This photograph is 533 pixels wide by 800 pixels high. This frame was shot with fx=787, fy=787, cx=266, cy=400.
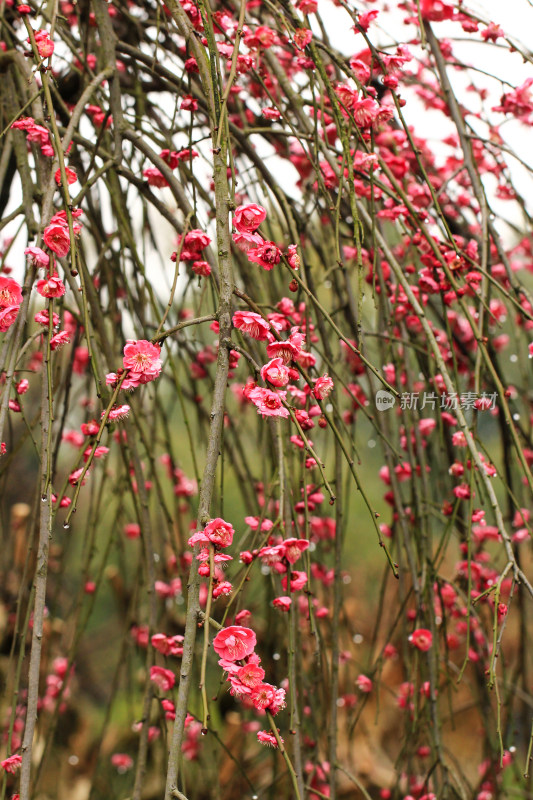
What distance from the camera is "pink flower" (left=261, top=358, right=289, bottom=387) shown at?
0.78 meters

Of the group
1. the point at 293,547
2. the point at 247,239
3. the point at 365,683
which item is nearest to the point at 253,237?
the point at 247,239

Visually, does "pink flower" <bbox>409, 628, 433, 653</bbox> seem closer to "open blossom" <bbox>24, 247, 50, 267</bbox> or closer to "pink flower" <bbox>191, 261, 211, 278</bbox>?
"pink flower" <bbox>191, 261, 211, 278</bbox>

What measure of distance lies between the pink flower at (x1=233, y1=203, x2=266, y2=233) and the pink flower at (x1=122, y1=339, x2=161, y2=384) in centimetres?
17

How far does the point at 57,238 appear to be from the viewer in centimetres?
90

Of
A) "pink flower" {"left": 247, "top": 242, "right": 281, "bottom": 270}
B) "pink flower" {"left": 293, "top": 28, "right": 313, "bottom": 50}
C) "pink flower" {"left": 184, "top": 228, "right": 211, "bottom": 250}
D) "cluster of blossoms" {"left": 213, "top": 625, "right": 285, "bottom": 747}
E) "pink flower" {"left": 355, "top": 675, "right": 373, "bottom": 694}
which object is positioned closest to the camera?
"cluster of blossoms" {"left": 213, "top": 625, "right": 285, "bottom": 747}

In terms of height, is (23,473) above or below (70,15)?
below

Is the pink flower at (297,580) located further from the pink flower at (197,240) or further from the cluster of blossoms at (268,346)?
the pink flower at (197,240)

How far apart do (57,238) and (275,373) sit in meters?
0.32

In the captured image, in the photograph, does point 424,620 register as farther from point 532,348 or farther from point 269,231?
point 269,231

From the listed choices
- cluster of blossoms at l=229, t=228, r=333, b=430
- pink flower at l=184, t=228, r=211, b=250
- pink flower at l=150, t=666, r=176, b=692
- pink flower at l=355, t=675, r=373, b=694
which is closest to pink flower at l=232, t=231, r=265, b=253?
cluster of blossoms at l=229, t=228, r=333, b=430

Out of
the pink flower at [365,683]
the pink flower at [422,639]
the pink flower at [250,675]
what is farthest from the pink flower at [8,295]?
the pink flower at [365,683]

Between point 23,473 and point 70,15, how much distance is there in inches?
86.6

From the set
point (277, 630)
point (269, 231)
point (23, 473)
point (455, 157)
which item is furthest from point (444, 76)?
point (23, 473)

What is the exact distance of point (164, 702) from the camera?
3.51ft
